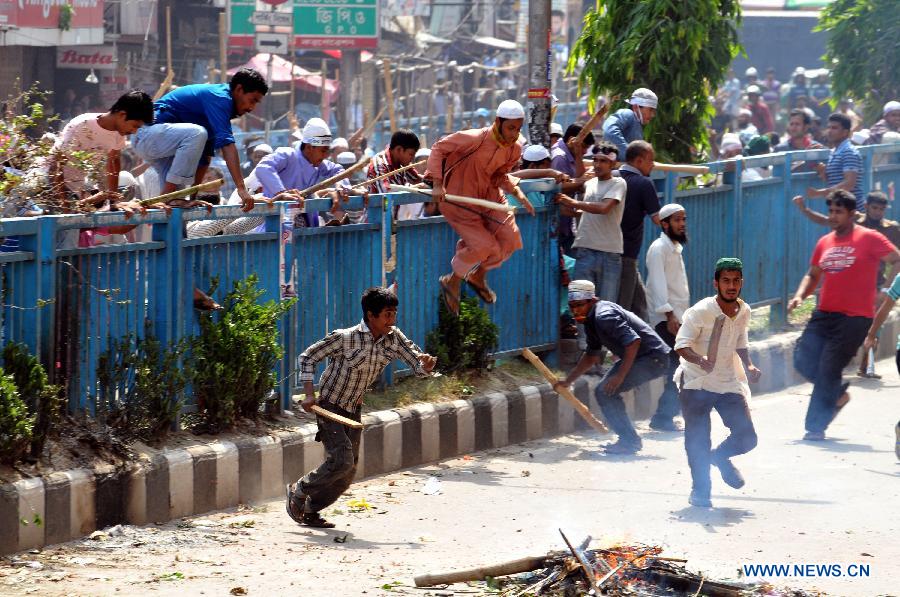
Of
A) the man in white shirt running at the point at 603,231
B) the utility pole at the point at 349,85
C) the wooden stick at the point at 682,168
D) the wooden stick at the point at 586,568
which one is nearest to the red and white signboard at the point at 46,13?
the utility pole at the point at 349,85

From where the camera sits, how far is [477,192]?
944 centimetres

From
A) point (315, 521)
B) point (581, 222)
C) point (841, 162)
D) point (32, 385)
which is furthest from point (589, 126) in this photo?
point (32, 385)

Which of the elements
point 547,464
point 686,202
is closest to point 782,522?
point 547,464

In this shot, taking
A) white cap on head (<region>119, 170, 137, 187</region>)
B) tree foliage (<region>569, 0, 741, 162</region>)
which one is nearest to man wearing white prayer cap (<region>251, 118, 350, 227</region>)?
white cap on head (<region>119, 170, 137, 187</region>)

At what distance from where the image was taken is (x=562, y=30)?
35.9 meters

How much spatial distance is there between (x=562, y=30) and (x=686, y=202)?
81.0 ft

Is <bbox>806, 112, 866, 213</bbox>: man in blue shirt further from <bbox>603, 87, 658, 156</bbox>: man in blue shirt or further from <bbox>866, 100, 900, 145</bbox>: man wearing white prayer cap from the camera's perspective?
<bbox>866, 100, 900, 145</bbox>: man wearing white prayer cap

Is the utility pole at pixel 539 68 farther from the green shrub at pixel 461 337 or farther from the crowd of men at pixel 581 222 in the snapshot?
the green shrub at pixel 461 337

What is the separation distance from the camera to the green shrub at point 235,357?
792cm

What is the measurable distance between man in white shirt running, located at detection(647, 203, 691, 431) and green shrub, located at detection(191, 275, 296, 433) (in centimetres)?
341

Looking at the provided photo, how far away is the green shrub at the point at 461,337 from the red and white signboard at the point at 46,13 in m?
13.0

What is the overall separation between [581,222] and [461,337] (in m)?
1.49

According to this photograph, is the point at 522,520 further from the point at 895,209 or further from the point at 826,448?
the point at 895,209

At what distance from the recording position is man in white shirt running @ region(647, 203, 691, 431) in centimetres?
1049
